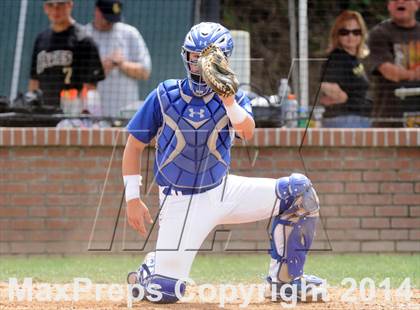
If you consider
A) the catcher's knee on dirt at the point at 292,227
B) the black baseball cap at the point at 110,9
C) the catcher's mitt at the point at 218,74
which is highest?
the black baseball cap at the point at 110,9

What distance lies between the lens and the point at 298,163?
9602 mm

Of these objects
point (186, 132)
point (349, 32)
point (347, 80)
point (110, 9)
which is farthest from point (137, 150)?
point (349, 32)

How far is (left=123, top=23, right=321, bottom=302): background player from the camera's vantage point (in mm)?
6434

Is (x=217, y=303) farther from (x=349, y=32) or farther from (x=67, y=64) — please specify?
(x=349, y=32)

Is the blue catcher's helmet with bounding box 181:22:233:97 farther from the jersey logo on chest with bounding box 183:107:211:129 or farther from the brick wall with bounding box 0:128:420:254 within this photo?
the brick wall with bounding box 0:128:420:254

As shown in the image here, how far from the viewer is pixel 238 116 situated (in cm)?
604

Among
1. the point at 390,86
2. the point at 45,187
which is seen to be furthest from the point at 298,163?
the point at 45,187

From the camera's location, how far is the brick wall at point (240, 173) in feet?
31.1

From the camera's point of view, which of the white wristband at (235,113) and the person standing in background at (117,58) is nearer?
the white wristband at (235,113)

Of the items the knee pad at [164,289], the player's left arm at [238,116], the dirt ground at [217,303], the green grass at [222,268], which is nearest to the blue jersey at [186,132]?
the player's left arm at [238,116]

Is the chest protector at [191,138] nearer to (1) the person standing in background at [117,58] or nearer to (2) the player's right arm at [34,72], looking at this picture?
(1) the person standing in background at [117,58]

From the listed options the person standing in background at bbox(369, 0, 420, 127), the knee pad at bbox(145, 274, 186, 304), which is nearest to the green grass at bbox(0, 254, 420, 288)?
the knee pad at bbox(145, 274, 186, 304)

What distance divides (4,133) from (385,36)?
374cm

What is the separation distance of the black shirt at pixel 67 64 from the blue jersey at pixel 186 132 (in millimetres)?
3676
